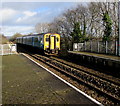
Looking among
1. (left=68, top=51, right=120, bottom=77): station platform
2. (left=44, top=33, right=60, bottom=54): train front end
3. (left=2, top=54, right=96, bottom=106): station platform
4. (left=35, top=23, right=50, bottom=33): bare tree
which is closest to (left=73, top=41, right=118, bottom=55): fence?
(left=68, top=51, right=120, bottom=77): station platform

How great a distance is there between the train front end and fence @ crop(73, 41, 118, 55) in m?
5.02

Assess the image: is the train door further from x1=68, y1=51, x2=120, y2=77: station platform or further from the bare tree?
the bare tree

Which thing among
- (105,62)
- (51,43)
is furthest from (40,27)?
(105,62)

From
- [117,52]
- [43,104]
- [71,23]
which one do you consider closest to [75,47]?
[117,52]

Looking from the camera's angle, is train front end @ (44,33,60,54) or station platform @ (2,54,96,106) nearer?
station platform @ (2,54,96,106)

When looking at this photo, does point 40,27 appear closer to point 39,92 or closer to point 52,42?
point 52,42

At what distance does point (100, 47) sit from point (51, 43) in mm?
6313

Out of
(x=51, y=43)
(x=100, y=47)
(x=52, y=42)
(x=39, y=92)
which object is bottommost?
(x=39, y=92)

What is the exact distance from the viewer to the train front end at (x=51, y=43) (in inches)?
660

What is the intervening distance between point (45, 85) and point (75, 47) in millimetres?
15775

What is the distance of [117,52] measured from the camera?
14906mm

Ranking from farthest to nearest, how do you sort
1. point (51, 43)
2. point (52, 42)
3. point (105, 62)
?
1. point (52, 42)
2. point (51, 43)
3. point (105, 62)

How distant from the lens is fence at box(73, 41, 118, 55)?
1554cm

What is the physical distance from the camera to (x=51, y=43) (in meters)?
17.0
